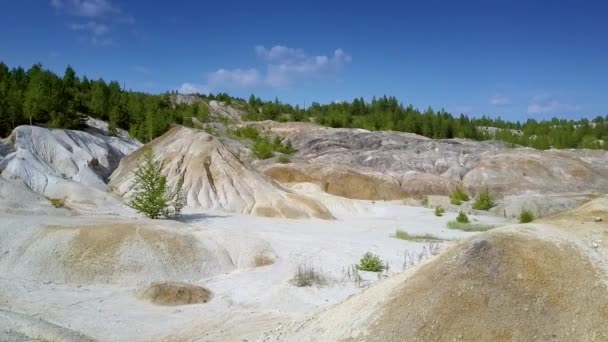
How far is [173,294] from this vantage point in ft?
49.0

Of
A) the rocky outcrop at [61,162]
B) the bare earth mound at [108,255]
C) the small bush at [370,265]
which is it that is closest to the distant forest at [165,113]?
the rocky outcrop at [61,162]

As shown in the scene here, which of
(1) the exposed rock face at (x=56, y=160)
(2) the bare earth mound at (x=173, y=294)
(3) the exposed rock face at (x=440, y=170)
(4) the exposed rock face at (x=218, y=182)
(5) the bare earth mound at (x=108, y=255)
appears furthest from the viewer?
(3) the exposed rock face at (x=440, y=170)

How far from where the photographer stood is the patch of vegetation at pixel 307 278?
54.1 ft

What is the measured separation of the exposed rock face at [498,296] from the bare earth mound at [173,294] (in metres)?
6.30

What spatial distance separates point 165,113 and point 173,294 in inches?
2664

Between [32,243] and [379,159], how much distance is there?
4763cm

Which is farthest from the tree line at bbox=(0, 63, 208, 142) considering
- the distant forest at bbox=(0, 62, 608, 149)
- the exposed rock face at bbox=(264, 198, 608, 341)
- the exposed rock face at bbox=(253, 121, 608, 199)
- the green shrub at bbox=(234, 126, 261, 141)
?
the exposed rock face at bbox=(264, 198, 608, 341)

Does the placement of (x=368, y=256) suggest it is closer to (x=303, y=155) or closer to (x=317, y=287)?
(x=317, y=287)

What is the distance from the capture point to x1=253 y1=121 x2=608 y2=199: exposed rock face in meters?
50.7

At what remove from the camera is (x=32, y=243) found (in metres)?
17.7

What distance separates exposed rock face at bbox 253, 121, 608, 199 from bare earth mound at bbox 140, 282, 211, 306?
115ft

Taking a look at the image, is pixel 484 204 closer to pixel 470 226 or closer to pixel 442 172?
pixel 470 226

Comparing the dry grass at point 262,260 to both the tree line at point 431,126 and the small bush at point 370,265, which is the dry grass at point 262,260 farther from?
the tree line at point 431,126

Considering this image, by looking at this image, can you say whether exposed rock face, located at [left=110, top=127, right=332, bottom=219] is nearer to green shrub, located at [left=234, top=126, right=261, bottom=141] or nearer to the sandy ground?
the sandy ground
